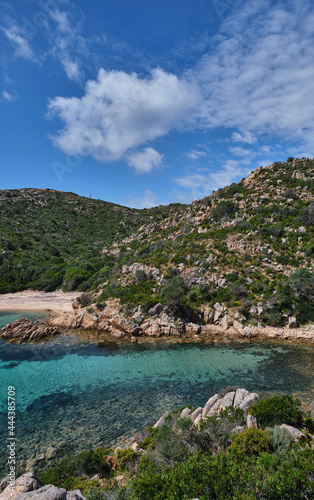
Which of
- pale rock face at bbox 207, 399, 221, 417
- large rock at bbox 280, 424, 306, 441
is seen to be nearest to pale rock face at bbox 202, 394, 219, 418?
pale rock face at bbox 207, 399, 221, 417

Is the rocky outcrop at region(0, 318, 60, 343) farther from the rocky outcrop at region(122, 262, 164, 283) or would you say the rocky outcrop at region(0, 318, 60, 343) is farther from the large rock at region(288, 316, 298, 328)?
the large rock at region(288, 316, 298, 328)

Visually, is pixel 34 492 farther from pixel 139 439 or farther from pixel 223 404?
pixel 223 404

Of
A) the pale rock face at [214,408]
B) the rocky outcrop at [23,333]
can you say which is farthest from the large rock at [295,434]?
the rocky outcrop at [23,333]

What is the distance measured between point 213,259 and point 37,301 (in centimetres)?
3406

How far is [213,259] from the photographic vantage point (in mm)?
34500

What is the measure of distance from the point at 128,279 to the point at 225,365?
20992 millimetres

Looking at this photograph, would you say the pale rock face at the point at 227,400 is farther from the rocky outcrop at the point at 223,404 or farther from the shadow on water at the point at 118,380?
the shadow on water at the point at 118,380

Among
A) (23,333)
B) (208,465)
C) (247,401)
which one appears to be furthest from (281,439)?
(23,333)

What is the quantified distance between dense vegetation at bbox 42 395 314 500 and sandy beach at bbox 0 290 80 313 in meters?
31.9

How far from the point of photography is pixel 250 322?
88.4 ft

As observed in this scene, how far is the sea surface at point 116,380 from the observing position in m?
12.3

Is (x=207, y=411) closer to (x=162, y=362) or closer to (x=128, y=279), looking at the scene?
(x=162, y=362)

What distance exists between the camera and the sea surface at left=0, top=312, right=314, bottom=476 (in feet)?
40.3

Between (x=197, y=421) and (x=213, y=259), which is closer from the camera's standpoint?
(x=197, y=421)
